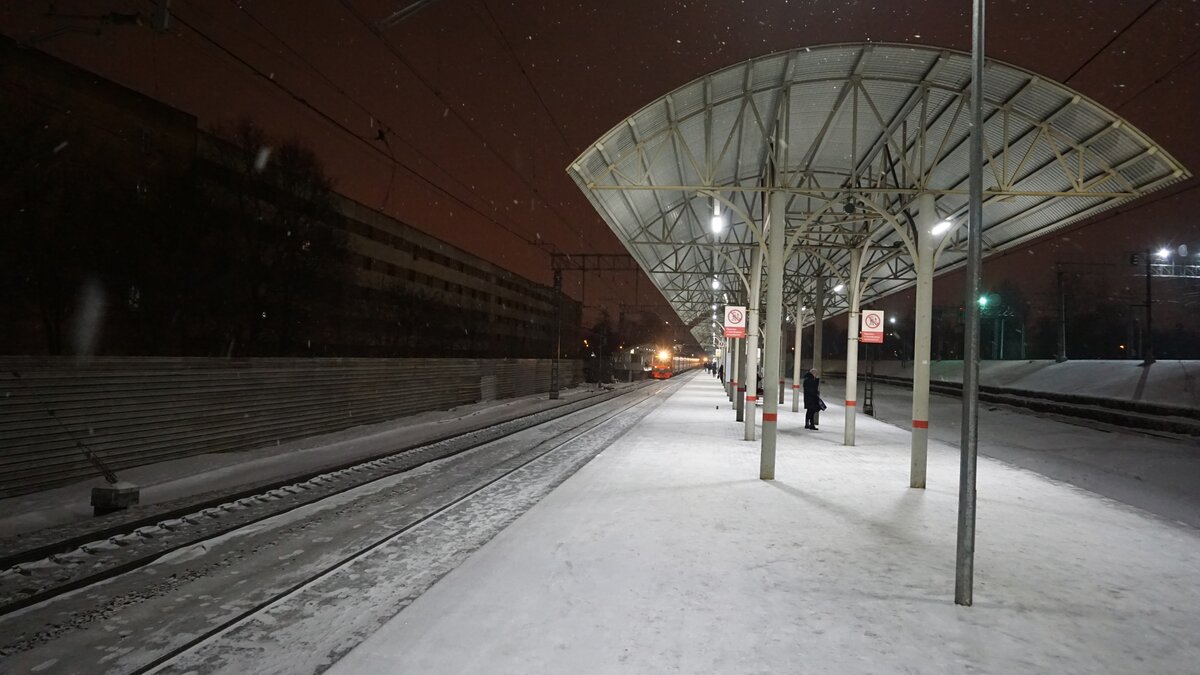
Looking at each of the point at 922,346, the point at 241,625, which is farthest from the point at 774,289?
the point at 241,625

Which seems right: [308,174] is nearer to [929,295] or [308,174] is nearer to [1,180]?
[1,180]

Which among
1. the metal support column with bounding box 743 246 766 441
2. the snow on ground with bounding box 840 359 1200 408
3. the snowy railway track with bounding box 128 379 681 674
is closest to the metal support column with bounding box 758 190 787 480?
the metal support column with bounding box 743 246 766 441

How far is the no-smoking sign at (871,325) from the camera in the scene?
17.5m

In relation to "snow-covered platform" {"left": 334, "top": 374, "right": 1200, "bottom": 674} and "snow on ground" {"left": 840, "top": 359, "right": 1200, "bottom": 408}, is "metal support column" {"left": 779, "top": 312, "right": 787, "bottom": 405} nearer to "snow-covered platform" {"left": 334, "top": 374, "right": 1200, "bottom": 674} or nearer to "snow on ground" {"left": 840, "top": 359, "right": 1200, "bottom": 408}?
"snow-covered platform" {"left": 334, "top": 374, "right": 1200, "bottom": 674}

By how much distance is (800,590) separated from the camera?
5805 millimetres

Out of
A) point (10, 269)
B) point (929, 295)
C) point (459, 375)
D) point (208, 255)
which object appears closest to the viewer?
point (929, 295)

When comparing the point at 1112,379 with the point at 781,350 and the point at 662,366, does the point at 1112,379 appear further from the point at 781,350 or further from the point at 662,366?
the point at 662,366

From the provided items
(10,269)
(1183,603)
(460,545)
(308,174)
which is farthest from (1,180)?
(1183,603)

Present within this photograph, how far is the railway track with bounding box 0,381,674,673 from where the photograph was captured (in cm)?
526

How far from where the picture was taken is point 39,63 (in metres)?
27.4

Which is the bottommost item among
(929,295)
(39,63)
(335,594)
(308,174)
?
(335,594)

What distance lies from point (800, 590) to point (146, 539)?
7361mm

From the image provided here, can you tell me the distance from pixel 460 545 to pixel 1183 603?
6906 millimetres

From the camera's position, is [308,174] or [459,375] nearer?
[308,174]
